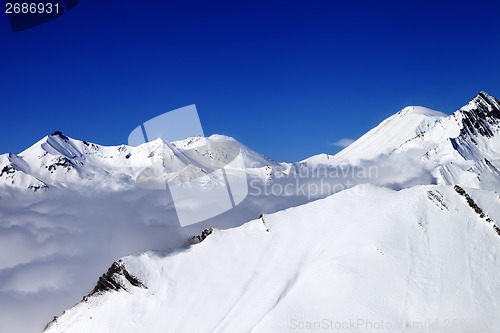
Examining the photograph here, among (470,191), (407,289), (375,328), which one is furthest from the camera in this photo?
(470,191)

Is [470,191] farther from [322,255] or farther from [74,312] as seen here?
A: [74,312]

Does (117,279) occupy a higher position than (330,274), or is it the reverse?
(117,279)

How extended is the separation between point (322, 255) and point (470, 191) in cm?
2746

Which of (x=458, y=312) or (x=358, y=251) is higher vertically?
(x=358, y=251)

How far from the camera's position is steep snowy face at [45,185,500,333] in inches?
2525

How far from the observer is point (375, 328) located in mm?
61344

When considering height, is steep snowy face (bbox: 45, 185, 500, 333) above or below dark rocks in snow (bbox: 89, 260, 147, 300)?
below

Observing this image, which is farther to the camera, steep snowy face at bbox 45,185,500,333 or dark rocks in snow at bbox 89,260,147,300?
dark rocks in snow at bbox 89,260,147,300

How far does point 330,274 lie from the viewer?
70.9m

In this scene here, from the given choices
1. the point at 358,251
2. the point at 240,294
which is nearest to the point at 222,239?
the point at 240,294

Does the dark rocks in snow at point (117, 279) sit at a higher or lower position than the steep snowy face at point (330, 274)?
higher

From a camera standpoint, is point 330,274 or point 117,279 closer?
point 330,274

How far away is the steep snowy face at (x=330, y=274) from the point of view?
64.1 m

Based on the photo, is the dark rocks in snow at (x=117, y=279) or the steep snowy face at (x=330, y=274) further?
the dark rocks in snow at (x=117, y=279)
